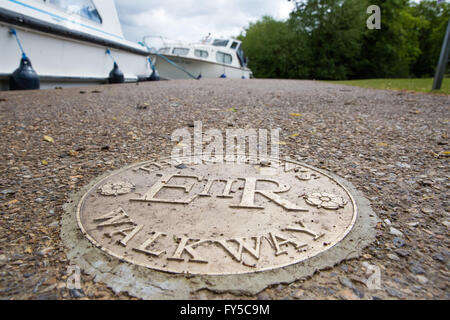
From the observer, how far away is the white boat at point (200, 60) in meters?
14.7

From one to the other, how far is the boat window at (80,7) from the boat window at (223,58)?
768cm

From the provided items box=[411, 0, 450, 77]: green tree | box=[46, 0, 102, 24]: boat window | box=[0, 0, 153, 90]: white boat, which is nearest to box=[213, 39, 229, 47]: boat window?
box=[0, 0, 153, 90]: white boat

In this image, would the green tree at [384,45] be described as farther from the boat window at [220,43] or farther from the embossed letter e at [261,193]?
the embossed letter e at [261,193]

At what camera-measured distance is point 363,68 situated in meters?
24.6

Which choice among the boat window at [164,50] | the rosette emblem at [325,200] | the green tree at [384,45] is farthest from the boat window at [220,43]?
the rosette emblem at [325,200]

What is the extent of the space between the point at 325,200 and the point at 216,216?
694 millimetres

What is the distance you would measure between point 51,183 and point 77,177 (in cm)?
18

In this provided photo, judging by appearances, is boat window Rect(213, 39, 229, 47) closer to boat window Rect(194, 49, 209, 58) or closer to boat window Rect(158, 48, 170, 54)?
boat window Rect(194, 49, 209, 58)

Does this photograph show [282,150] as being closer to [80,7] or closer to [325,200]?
[325,200]

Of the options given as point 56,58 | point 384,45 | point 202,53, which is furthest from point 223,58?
point 384,45

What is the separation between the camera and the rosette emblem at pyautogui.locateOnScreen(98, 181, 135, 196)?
187 cm

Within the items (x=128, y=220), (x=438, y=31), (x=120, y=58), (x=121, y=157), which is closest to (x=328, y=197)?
(x=128, y=220)

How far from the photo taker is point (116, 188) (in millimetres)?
1931
